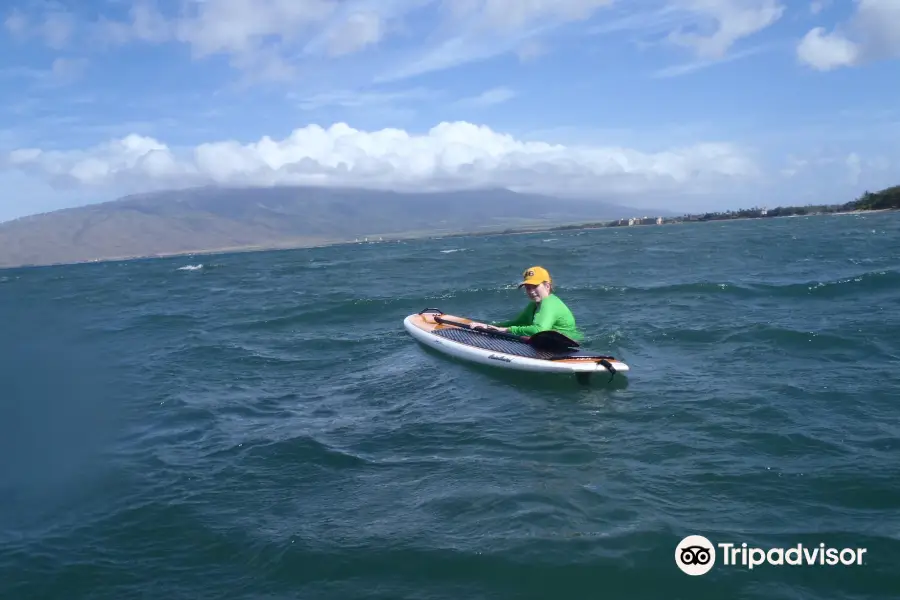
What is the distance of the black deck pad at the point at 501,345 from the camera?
10.9m

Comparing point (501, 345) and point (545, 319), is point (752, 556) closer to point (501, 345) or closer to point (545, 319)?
point (545, 319)

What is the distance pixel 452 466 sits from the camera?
7.39 m

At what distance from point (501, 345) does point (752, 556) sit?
734 centimetres

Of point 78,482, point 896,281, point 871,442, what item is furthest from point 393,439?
point 896,281

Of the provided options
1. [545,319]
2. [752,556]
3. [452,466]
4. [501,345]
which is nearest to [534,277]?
[545,319]

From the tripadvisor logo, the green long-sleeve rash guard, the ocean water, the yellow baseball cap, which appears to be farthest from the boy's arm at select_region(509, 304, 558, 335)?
the tripadvisor logo

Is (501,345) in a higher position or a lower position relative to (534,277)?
lower

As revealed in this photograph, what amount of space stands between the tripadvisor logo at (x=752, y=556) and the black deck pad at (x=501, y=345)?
5.27 metres

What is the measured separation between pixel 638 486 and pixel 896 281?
16.3 meters

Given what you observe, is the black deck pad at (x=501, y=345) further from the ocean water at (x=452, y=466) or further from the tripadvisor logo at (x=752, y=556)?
the tripadvisor logo at (x=752, y=556)

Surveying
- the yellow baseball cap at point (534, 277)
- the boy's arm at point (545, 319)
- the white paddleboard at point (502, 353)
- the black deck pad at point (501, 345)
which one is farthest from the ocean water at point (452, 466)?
the yellow baseball cap at point (534, 277)

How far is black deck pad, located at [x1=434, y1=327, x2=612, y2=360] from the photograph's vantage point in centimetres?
1089

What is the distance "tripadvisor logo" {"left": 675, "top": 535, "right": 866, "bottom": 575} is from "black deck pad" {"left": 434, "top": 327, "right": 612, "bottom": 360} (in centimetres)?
527

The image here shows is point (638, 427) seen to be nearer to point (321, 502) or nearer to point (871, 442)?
point (871, 442)
